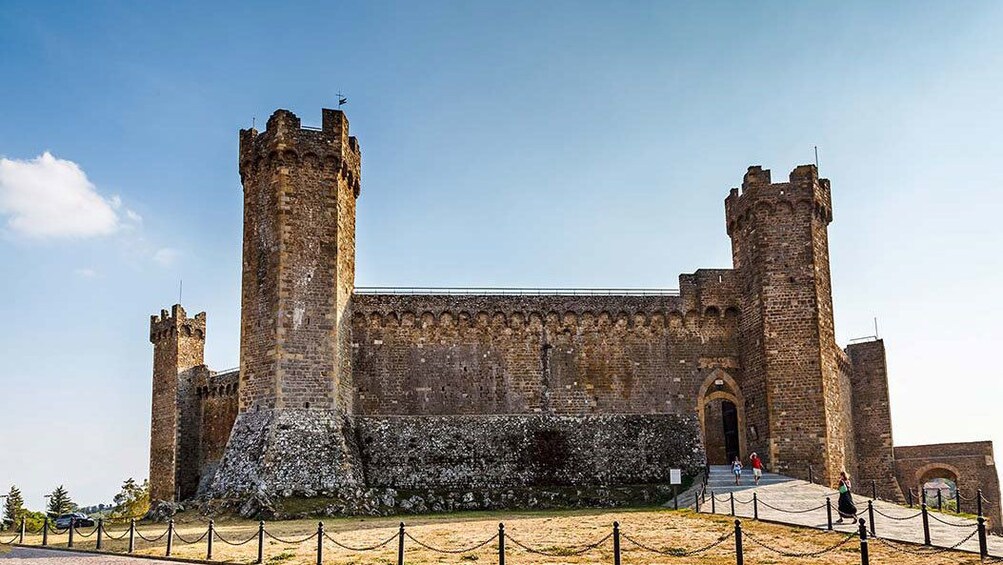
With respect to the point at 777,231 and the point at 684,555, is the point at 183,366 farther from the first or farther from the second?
the point at 684,555

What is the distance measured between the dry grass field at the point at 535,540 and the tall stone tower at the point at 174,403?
15.8 metres

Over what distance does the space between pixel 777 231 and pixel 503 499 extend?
546 inches

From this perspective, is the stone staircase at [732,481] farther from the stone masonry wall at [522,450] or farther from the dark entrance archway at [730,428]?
the dark entrance archway at [730,428]

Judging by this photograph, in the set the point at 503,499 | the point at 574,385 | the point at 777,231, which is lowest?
the point at 503,499

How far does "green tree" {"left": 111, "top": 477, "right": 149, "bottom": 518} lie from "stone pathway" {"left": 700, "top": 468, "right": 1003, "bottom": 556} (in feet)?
131

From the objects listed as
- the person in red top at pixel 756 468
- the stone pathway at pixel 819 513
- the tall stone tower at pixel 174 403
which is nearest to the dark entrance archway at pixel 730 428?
the stone pathway at pixel 819 513

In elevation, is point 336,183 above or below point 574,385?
above

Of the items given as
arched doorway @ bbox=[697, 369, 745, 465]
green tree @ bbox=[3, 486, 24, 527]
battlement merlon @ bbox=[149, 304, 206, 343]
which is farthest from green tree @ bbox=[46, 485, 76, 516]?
arched doorway @ bbox=[697, 369, 745, 465]

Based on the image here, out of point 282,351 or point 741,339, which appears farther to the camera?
point 741,339

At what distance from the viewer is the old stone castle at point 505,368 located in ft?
97.7

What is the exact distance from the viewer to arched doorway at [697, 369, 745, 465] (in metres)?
34.4

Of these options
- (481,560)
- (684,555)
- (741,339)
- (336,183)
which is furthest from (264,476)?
(741,339)

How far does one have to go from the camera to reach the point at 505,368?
3397cm

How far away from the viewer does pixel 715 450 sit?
1438 inches
